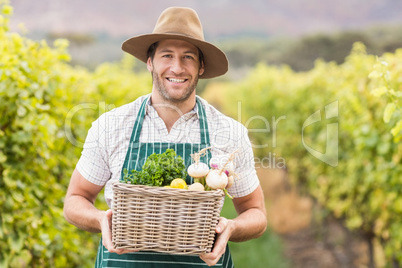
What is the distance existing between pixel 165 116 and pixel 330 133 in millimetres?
3832

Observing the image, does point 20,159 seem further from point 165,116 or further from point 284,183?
point 284,183

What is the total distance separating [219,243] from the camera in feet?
6.31

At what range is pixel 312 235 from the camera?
25.3ft

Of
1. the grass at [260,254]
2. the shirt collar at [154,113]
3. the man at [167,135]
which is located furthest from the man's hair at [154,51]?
the grass at [260,254]

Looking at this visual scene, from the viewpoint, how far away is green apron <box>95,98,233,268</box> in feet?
6.97

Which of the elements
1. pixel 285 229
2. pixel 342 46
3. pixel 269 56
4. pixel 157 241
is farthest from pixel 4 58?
pixel 269 56

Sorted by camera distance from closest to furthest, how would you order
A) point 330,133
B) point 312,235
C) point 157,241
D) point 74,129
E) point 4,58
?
1. point 157,241
2. point 4,58
3. point 74,129
4. point 330,133
5. point 312,235

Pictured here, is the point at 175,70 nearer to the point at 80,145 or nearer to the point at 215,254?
the point at 215,254

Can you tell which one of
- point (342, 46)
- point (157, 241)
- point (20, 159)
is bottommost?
point (157, 241)

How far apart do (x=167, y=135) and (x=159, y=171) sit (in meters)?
0.48

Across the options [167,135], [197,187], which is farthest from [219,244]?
[167,135]

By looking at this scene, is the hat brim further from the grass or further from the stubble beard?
the grass

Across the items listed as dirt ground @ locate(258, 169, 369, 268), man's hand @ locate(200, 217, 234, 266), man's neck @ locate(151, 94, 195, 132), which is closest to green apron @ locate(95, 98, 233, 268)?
man's neck @ locate(151, 94, 195, 132)

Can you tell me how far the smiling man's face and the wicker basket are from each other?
683mm
